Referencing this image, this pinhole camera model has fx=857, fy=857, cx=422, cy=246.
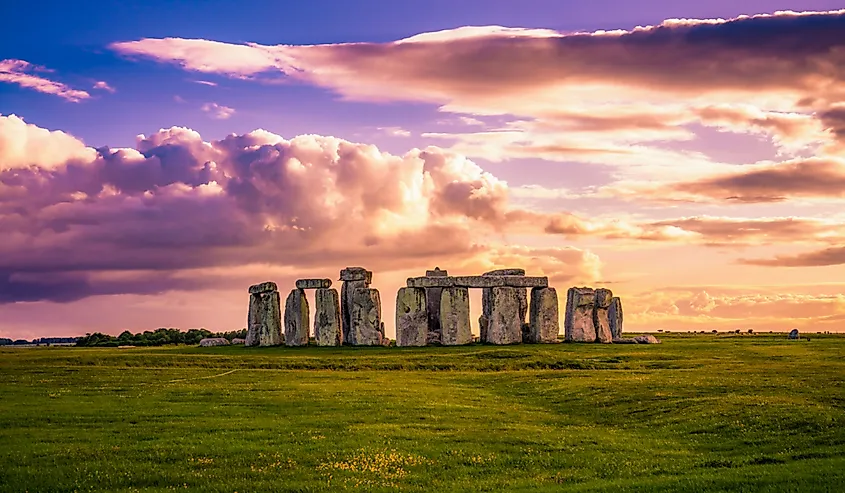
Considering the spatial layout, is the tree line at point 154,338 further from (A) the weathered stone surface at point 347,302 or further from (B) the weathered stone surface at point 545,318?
(B) the weathered stone surface at point 545,318

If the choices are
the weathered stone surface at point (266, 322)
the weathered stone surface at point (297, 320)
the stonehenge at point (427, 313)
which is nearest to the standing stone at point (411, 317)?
the stonehenge at point (427, 313)

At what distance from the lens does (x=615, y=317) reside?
74.8 m

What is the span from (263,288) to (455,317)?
16613mm

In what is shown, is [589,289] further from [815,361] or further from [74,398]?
[74,398]

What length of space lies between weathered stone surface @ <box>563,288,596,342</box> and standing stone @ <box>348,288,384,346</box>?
52.5 feet

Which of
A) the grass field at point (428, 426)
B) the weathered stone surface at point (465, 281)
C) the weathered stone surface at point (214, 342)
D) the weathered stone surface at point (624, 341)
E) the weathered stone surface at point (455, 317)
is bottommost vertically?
the grass field at point (428, 426)

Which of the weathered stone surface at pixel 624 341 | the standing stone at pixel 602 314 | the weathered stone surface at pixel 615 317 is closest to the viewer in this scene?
the weathered stone surface at pixel 624 341

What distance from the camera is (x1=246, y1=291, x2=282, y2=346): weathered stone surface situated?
234ft

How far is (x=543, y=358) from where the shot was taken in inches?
2180

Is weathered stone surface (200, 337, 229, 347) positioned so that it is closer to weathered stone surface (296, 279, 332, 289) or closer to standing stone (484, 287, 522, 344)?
weathered stone surface (296, 279, 332, 289)

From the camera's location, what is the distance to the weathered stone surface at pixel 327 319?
68938 millimetres

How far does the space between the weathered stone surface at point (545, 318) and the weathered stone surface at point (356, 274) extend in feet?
45.5

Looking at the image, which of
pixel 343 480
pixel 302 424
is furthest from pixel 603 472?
pixel 302 424

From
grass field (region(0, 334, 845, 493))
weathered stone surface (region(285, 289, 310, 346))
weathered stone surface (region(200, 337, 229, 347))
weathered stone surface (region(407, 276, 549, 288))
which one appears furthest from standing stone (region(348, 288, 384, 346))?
weathered stone surface (region(200, 337, 229, 347))
